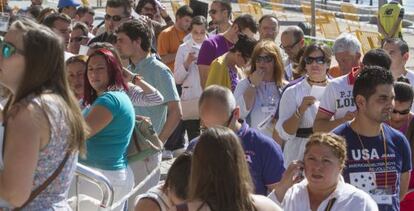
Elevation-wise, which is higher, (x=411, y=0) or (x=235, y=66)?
(x=235, y=66)

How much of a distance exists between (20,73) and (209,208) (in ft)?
3.18

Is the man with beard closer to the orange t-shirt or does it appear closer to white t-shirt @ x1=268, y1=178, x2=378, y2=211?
white t-shirt @ x1=268, y1=178, x2=378, y2=211

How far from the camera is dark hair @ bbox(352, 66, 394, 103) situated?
5.83 meters

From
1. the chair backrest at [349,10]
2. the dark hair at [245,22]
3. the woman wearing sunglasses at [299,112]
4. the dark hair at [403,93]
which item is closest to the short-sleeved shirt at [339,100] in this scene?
the woman wearing sunglasses at [299,112]

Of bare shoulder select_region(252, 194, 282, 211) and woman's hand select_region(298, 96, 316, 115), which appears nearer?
bare shoulder select_region(252, 194, 282, 211)

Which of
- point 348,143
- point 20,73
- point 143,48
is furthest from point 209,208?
point 143,48

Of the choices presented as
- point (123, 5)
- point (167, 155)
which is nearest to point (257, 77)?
point (123, 5)

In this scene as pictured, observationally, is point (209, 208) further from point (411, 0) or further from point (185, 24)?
point (411, 0)

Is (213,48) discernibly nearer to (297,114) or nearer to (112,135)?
(297,114)

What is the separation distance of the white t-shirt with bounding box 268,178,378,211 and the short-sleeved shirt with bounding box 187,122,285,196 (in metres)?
0.60

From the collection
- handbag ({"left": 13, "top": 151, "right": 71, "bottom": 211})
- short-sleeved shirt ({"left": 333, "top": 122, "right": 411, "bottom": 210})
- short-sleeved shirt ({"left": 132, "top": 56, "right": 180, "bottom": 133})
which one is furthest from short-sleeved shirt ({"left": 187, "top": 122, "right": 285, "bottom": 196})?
short-sleeved shirt ({"left": 132, "top": 56, "right": 180, "bottom": 133})

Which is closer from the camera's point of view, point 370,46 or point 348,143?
point 348,143

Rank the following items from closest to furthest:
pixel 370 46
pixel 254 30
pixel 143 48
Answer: pixel 143 48 < pixel 254 30 < pixel 370 46

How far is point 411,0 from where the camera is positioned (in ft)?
141
